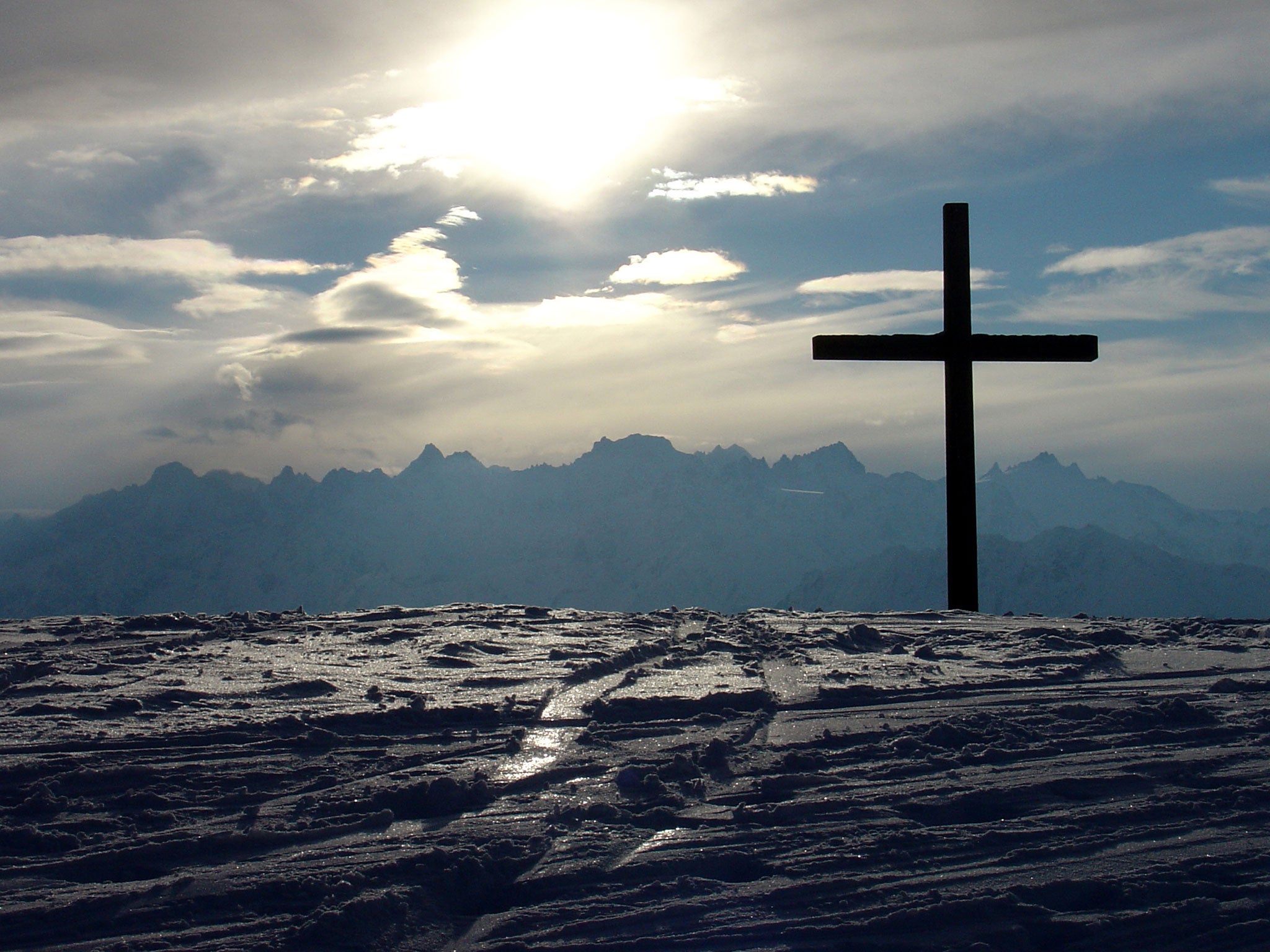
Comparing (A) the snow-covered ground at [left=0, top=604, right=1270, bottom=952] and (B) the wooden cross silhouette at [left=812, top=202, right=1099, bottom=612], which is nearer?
(A) the snow-covered ground at [left=0, top=604, right=1270, bottom=952]

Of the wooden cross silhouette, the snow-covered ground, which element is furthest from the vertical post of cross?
the snow-covered ground

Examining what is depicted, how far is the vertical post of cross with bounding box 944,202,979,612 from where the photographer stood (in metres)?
8.86

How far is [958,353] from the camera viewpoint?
29.5 feet

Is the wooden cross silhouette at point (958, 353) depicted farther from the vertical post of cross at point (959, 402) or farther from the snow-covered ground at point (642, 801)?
the snow-covered ground at point (642, 801)

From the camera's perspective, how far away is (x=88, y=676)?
518 cm

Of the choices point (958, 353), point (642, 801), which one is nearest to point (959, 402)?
point (958, 353)

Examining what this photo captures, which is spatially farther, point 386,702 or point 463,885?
point 386,702

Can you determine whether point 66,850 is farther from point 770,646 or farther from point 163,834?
point 770,646

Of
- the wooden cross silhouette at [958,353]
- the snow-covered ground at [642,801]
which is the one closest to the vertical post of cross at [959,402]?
the wooden cross silhouette at [958,353]

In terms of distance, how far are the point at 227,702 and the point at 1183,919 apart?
4.10 m

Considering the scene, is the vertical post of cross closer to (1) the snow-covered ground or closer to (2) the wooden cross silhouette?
(2) the wooden cross silhouette

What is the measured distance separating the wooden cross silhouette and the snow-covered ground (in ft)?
10.8

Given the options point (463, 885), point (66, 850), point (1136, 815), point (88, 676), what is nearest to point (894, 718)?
point (1136, 815)

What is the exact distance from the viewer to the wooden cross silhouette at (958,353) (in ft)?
29.1
